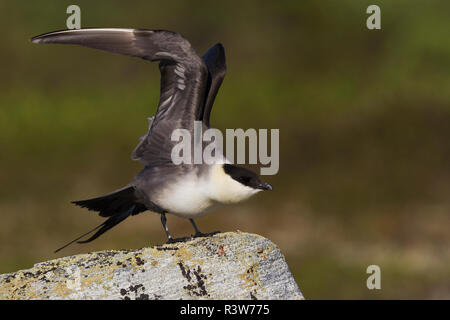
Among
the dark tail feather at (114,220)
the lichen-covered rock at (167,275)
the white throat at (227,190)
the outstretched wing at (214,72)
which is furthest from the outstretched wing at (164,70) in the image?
the lichen-covered rock at (167,275)

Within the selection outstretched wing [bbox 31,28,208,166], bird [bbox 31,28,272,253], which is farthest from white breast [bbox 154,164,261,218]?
outstretched wing [bbox 31,28,208,166]

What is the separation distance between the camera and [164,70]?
10.4 m

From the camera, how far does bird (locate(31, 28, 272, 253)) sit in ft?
32.2

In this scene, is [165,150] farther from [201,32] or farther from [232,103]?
[201,32]

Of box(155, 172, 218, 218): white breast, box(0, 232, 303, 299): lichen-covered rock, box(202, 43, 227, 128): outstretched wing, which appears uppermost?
box(202, 43, 227, 128): outstretched wing

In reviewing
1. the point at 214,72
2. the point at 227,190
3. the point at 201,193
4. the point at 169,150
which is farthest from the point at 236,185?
the point at 214,72

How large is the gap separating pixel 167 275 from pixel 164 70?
9.52 feet

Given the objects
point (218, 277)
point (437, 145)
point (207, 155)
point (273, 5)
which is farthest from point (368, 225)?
point (218, 277)

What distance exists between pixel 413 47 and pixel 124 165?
1036 centimetres

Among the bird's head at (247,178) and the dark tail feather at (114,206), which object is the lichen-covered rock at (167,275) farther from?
the dark tail feather at (114,206)

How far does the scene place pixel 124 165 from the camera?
76.6 ft

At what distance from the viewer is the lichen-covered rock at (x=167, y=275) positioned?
8414mm

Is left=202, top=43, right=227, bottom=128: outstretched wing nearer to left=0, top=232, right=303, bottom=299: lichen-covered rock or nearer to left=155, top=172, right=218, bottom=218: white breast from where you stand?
left=155, top=172, right=218, bottom=218: white breast

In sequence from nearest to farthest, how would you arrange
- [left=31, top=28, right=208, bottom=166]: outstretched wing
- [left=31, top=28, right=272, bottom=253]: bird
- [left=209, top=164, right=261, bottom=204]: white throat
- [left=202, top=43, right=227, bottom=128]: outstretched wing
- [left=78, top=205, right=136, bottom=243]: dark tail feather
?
[left=209, top=164, right=261, bottom=204]: white throat → [left=31, top=28, right=272, bottom=253]: bird → [left=31, top=28, right=208, bottom=166]: outstretched wing → [left=78, top=205, right=136, bottom=243]: dark tail feather → [left=202, top=43, right=227, bottom=128]: outstretched wing
